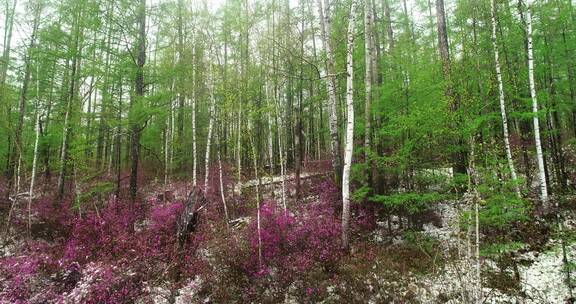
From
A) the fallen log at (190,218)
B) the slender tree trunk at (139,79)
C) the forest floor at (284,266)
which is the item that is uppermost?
the slender tree trunk at (139,79)

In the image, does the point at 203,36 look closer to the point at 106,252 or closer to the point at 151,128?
the point at 151,128

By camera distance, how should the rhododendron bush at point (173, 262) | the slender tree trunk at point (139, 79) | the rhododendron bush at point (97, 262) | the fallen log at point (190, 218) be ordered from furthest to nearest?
the slender tree trunk at point (139, 79), the fallen log at point (190, 218), the rhododendron bush at point (173, 262), the rhododendron bush at point (97, 262)

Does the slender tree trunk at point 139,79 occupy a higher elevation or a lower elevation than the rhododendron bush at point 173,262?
higher

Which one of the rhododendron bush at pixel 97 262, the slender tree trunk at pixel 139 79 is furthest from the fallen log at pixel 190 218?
the slender tree trunk at pixel 139 79

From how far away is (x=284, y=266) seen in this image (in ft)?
22.2

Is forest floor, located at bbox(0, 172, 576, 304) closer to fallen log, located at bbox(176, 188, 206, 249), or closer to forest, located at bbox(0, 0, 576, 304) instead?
forest, located at bbox(0, 0, 576, 304)

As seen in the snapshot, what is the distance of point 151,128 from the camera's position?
1558cm

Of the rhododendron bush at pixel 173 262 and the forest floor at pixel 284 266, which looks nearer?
the forest floor at pixel 284 266

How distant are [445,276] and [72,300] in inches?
316

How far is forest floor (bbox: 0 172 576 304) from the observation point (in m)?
5.95

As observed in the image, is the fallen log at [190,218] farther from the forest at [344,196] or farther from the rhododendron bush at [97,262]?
the rhododendron bush at [97,262]

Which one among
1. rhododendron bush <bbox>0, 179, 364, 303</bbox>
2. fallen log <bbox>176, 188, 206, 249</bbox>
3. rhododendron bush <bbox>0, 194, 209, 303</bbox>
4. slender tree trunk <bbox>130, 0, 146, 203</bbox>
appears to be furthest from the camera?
slender tree trunk <bbox>130, 0, 146, 203</bbox>

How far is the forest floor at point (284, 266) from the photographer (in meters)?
5.95

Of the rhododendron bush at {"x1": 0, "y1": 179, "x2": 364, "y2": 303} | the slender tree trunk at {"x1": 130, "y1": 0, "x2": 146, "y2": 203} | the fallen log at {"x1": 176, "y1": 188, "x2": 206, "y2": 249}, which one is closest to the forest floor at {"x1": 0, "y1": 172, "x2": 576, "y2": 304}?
the rhododendron bush at {"x1": 0, "y1": 179, "x2": 364, "y2": 303}
